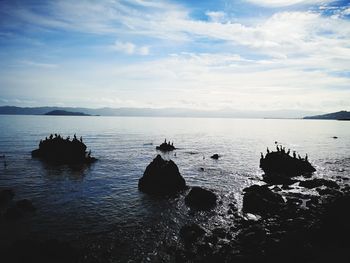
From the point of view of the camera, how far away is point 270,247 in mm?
21344

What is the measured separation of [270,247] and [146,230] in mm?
11709

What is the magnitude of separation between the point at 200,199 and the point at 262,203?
7782mm

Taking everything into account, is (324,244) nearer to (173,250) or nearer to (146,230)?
(173,250)

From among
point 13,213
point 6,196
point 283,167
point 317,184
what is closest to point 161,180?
point 13,213

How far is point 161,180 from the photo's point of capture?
39.5m

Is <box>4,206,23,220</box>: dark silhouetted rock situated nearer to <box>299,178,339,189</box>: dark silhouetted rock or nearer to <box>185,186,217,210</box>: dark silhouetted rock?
<box>185,186,217,210</box>: dark silhouetted rock

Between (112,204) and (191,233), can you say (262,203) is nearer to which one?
(191,233)

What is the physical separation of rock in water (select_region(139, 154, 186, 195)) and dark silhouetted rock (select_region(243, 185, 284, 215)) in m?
11.4

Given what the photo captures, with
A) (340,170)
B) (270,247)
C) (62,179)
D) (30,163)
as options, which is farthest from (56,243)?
(340,170)

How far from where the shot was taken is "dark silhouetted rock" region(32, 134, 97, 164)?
62678mm

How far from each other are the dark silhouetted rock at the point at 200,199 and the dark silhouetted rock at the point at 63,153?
119 feet

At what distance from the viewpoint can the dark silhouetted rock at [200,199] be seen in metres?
31.9

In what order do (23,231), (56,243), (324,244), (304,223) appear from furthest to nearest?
(304,223), (23,231), (324,244), (56,243)

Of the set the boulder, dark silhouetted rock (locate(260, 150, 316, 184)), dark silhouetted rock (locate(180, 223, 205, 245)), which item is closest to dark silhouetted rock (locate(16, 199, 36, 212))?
dark silhouetted rock (locate(180, 223, 205, 245))
